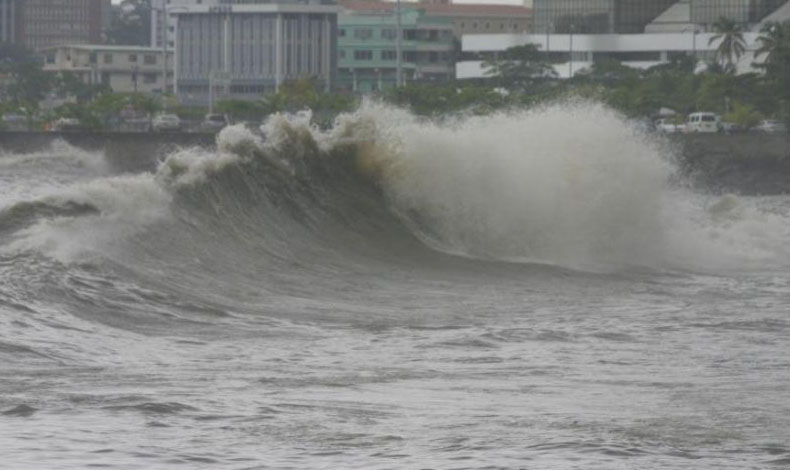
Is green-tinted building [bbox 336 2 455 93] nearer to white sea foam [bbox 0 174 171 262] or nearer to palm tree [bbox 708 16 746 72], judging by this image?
palm tree [bbox 708 16 746 72]

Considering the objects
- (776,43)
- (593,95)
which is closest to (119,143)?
(593,95)

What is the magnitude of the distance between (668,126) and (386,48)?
7749 centimetres

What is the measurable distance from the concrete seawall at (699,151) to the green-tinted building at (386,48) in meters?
82.8

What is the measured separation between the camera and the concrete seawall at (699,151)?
78.8 metres

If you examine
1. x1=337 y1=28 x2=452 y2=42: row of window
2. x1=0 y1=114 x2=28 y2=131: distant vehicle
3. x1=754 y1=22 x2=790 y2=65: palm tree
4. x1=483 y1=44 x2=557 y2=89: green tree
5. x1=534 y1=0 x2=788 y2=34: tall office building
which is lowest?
x1=0 y1=114 x2=28 y2=131: distant vehicle

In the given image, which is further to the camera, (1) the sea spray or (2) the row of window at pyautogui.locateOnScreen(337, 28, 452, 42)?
(2) the row of window at pyautogui.locateOnScreen(337, 28, 452, 42)

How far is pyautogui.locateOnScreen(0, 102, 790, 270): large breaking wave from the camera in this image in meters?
28.6

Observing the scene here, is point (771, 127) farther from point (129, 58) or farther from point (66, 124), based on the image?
point (129, 58)

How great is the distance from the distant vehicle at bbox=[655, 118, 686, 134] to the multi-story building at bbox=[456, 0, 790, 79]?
38.4 m

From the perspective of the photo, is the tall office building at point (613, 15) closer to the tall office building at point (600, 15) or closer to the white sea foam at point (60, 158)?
the tall office building at point (600, 15)

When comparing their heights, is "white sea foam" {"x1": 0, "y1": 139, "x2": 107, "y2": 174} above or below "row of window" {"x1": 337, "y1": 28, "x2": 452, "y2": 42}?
below

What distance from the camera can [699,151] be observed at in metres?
82.8

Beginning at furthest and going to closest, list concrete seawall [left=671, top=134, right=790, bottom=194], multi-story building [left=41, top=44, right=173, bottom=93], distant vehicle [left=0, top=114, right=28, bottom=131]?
multi-story building [left=41, top=44, right=173, bottom=93] → distant vehicle [left=0, top=114, right=28, bottom=131] → concrete seawall [left=671, top=134, right=790, bottom=194]

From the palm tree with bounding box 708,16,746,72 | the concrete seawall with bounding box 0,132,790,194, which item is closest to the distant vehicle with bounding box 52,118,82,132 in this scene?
the concrete seawall with bounding box 0,132,790,194
